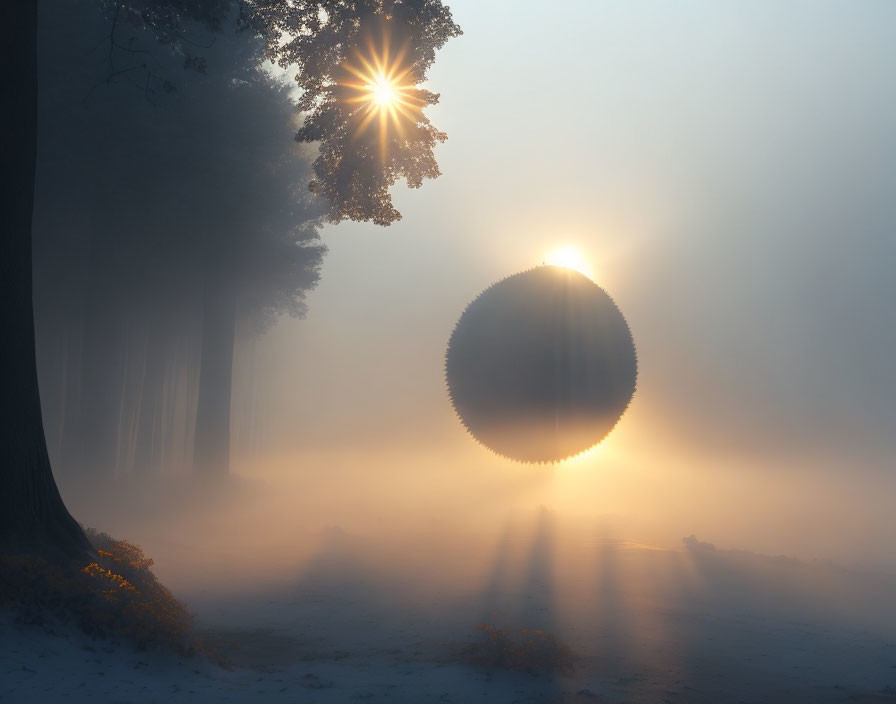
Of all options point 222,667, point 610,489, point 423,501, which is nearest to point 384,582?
point 222,667

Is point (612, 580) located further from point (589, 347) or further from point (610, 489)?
point (610, 489)

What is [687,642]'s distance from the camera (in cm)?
1027

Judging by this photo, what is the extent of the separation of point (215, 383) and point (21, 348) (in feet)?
54.3

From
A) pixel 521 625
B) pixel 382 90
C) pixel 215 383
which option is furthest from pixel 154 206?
pixel 521 625

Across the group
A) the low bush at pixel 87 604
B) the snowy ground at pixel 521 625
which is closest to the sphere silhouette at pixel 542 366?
the snowy ground at pixel 521 625

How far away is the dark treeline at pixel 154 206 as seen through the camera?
2081cm

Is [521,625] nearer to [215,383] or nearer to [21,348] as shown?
[21,348]

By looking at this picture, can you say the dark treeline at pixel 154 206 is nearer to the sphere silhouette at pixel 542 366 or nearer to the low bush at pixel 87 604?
the sphere silhouette at pixel 542 366

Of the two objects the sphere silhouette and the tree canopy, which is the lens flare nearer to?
the tree canopy

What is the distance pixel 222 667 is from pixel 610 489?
31.4 m

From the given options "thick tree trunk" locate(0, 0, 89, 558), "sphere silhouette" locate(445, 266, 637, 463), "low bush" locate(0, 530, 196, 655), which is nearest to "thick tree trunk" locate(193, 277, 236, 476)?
"thick tree trunk" locate(0, 0, 89, 558)

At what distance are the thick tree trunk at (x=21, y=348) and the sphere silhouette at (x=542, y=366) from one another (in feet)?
18.4

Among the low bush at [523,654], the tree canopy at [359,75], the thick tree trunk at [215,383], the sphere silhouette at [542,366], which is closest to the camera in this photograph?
the low bush at [523,654]

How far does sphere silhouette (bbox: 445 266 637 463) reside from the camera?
10.0 metres
